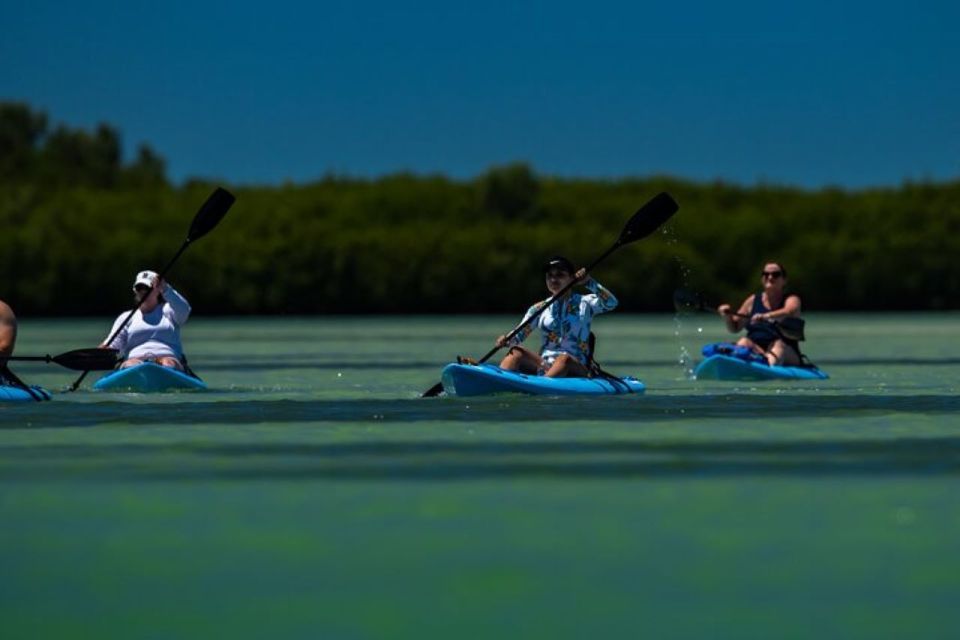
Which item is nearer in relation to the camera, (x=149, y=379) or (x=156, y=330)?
(x=149, y=379)

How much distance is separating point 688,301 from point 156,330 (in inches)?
213

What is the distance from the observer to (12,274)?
204 ft

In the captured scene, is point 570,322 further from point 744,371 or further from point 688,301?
point 688,301

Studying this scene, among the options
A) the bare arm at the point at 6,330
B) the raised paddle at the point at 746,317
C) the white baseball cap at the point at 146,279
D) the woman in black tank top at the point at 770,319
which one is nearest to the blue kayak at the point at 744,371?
the woman in black tank top at the point at 770,319

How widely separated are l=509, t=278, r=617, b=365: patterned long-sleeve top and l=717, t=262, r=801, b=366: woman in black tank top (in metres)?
3.35

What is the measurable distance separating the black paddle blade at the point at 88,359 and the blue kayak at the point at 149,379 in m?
Result: 0.24

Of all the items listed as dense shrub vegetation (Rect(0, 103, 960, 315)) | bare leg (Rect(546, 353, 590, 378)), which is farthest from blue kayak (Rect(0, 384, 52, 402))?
dense shrub vegetation (Rect(0, 103, 960, 315))

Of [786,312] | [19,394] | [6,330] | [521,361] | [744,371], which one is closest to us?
[6,330]

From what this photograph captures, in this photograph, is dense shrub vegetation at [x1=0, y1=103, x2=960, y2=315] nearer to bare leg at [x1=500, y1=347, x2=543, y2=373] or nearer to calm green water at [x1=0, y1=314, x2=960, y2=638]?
bare leg at [x1=500, y1=347, x2=543, y2=373]

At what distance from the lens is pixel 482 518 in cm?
862

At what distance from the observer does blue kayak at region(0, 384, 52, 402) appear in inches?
624

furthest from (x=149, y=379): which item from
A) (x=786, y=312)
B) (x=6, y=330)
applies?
(x=786, y=312)

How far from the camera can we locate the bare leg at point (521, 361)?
54.7ft

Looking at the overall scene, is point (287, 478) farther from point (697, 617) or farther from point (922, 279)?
point (922, 279)
